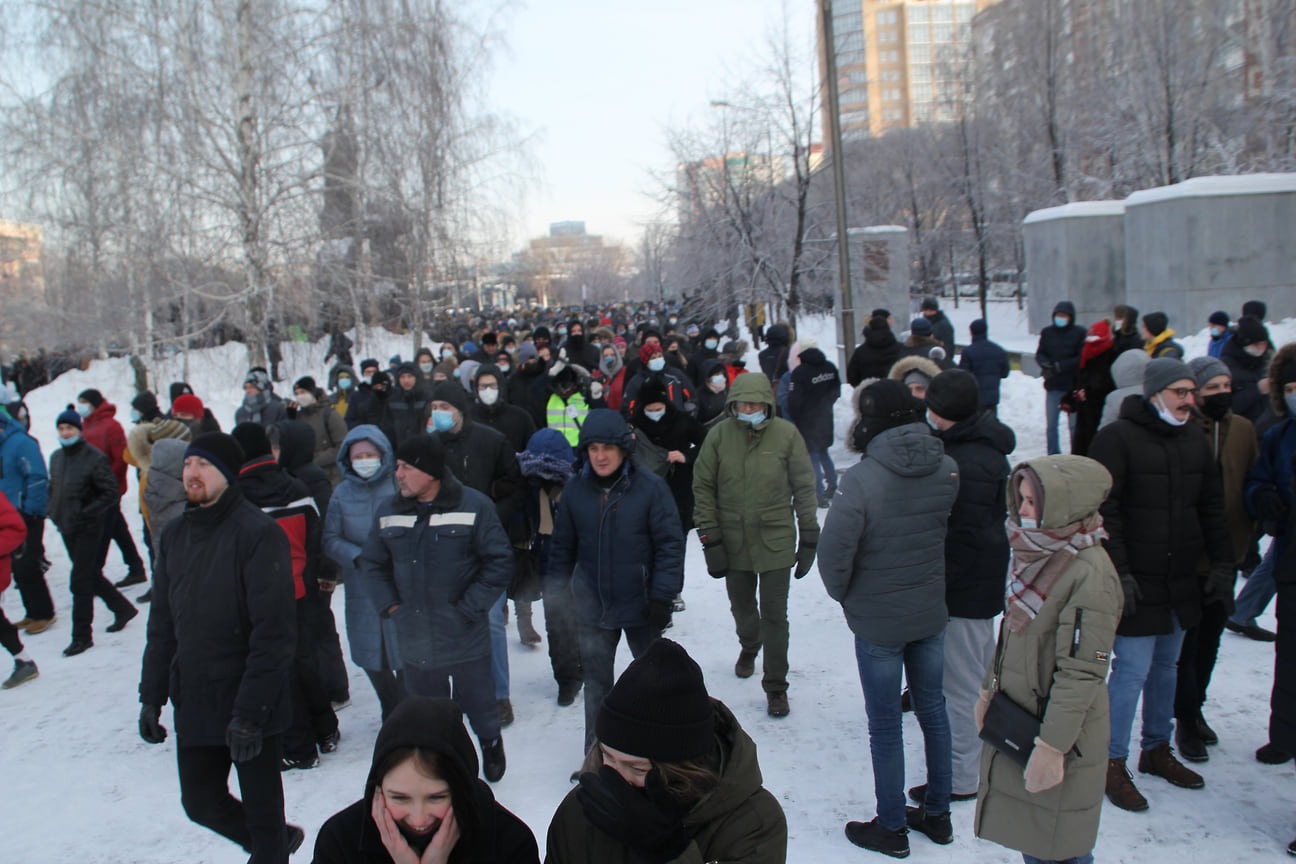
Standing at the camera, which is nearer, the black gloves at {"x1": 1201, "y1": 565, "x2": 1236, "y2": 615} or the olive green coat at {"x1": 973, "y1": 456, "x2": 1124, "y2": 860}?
the olive green coat at {"x1": 973, "y1": 456, "x2": 1124, "y2": 860}

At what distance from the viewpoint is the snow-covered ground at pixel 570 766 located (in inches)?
152

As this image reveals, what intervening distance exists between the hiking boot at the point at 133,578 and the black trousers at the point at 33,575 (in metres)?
1.13

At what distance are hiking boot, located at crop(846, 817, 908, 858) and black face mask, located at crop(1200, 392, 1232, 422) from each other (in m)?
2.85

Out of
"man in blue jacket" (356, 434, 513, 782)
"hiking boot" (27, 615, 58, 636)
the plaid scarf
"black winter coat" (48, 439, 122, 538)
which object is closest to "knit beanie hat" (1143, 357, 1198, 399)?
the plaid scarf

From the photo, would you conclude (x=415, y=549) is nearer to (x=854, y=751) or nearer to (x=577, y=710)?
(x=577, y=710)

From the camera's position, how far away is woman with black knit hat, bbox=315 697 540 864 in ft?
6.46

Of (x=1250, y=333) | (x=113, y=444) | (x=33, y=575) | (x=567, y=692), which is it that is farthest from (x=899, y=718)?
(x=113, y=444)

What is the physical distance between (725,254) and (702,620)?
14.1 m

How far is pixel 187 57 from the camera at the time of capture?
15656mm

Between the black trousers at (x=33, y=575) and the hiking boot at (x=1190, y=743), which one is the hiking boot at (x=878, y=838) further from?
the black trousers at (x=33, y=575)

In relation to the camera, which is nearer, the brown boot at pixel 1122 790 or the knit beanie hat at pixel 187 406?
the brown boot at pixel 1122 790

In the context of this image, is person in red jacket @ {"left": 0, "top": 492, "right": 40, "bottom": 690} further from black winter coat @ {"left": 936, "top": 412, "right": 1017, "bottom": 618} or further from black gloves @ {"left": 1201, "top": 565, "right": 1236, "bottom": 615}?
black gloves @ {"left": 1201, "top": 565, "right": 1236, "bottom": 615}

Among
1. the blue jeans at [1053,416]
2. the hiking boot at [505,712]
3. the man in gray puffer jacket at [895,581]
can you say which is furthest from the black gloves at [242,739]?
the blue jeans at [1053,416]

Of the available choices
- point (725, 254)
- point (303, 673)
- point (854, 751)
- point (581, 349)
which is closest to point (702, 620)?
point (854, 751)
